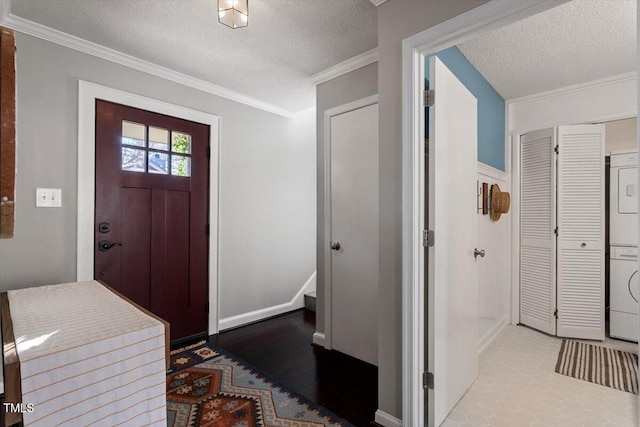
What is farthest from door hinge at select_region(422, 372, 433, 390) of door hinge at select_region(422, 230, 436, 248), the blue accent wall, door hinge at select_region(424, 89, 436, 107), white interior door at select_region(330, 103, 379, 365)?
the blue accent wall

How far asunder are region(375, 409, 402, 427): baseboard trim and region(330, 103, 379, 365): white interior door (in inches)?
27.0

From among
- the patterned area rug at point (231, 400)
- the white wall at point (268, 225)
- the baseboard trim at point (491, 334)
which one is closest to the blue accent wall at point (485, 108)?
the baseboard trim at point (491, 334)

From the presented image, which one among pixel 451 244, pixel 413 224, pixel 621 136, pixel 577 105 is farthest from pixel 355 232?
pixel 621 136

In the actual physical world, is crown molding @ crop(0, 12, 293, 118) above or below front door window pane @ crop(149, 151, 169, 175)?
above

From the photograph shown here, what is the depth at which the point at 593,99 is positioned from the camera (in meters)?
2.98

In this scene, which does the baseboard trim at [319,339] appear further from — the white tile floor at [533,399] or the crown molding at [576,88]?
the crown molding at [576,88]

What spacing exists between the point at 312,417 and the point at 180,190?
2.08 meters

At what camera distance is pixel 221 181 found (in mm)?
3059

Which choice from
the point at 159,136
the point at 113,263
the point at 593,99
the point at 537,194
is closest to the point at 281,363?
the point at 113,263

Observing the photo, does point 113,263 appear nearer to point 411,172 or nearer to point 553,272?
point 411,172

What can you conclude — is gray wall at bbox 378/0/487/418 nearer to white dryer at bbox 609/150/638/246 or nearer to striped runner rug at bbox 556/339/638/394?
striped runner rug at bbox 556/339/638/394

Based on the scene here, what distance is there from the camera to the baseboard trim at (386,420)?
1.64 metres

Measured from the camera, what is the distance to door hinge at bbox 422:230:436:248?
1.60m

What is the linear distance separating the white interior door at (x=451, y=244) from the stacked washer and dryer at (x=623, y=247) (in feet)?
6.29
